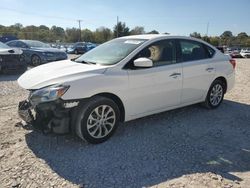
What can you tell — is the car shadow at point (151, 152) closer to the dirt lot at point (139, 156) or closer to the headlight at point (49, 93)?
the dirt lot at point (139, 156)

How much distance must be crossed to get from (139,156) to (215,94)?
305 centimetres

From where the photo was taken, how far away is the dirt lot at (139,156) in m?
3.28

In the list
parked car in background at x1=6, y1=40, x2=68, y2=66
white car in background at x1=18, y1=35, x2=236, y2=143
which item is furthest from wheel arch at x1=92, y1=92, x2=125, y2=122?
parked car in background at x1=6, y1=40, x2=68, y2=66

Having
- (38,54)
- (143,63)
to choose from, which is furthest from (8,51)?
(143,63)

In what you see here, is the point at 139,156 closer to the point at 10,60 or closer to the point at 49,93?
the point at 49,93

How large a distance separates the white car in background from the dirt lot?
0.33 meters

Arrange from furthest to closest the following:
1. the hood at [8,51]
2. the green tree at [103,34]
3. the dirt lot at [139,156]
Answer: the green tree at [103,34] < the hood at [8,51] < the dirt lot at [139,156]

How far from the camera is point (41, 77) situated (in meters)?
4.18

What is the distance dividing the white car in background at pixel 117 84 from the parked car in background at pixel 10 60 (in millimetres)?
6395

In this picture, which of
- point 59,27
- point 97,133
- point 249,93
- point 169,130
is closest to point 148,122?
point 169,130

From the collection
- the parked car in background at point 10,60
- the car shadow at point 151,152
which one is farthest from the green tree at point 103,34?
the car shadow at point 151,152

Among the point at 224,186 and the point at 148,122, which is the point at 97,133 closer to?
the point at 148,122

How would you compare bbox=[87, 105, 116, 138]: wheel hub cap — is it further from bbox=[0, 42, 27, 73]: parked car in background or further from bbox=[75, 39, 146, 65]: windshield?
bbox=[0, 42, 27, 73]: parked car in background

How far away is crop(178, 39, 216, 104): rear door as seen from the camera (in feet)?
17.4
